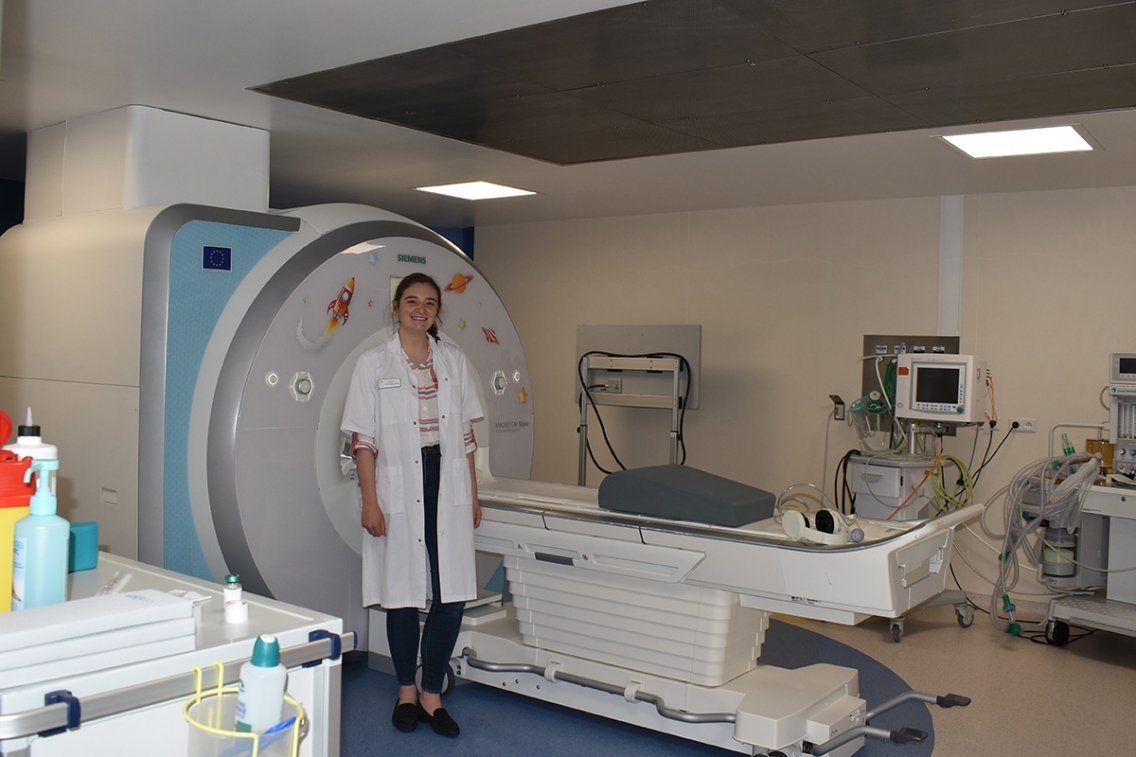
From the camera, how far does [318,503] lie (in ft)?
12.4

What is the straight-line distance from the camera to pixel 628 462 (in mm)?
6680

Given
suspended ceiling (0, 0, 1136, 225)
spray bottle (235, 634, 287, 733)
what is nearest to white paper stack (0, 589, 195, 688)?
spray bottle (235, 634, 287, 733)

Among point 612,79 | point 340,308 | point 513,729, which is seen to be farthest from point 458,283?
point 513,729

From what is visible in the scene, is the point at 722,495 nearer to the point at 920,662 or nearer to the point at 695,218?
the point at 920,662

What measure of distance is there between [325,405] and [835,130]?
82.5 inches

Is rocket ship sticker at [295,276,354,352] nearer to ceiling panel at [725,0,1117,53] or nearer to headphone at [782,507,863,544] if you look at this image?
headphone at [782,507,863,544]

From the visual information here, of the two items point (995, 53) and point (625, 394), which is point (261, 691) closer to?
point (995, 53)

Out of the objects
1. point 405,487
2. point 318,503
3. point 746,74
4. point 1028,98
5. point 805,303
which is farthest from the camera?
point 805,303

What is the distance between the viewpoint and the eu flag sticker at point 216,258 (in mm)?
3596

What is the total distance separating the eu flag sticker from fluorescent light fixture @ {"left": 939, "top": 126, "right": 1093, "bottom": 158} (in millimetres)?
2644

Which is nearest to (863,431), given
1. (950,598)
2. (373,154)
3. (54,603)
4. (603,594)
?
(950,598)

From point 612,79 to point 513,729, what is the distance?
2.11m

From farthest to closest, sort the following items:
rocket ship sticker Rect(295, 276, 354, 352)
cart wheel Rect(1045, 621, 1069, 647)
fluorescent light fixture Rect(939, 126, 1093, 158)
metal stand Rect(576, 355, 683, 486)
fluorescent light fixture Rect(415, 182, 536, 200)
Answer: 1. metal stand Rect(576, 355, 683, 486)
2. fluorescent light fixture Rect(415, 182, 536, 200)
3. cart wheel Rect(1045, 621, 1069, 647)
4. fluorescent light fixture Rect(939, 126, 1093, 158)
5. rocket ship sticker Rect(295, 276, 354, 352)

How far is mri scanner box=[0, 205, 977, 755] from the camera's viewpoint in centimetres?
321
